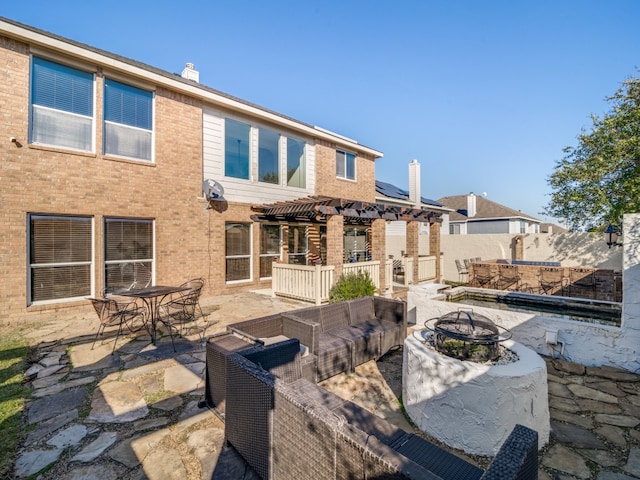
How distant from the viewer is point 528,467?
1505mm

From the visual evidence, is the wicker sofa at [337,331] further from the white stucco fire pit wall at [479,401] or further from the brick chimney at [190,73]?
the brick chimney at [190,73]

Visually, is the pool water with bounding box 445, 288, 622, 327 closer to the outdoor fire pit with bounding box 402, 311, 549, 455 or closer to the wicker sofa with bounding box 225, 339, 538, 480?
the outdoor fire pit with bounding box 402, 311, 549, 455

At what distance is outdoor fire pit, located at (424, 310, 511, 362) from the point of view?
10.5ft

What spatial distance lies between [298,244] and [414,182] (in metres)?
10.1

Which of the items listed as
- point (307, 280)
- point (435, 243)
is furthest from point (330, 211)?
point (435, 243)

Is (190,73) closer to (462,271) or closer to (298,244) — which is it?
(298,244)

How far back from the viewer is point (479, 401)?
287 cm

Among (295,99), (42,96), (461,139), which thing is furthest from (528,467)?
(461,139)

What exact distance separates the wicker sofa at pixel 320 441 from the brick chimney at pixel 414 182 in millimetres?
17404

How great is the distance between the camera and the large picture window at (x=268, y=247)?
10.6 m

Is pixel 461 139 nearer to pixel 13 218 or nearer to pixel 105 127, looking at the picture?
pixel 105 127

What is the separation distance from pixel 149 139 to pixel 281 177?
441 centimetres

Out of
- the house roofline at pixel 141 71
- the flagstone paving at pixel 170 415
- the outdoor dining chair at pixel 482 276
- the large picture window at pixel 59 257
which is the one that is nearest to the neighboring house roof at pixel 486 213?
the outdoor dining chair at pixel 482 276

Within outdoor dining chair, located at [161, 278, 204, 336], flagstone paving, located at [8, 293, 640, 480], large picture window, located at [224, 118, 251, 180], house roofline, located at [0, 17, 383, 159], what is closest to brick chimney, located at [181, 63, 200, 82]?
house roofline, located at [0, 17, 383, 159]
